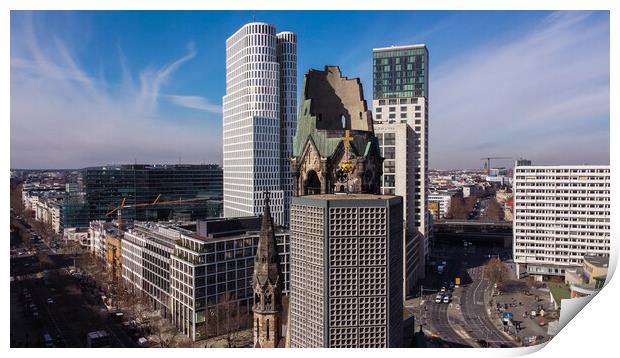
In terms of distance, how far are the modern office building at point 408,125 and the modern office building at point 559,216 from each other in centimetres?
1878

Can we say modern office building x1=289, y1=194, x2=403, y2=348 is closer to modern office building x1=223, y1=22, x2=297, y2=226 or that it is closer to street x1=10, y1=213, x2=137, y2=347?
street x1=10, y1=213, x2=137, y2=347

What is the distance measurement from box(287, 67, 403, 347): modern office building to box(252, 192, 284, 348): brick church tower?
466cm

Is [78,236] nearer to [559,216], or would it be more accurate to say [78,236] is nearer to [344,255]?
[559,216]

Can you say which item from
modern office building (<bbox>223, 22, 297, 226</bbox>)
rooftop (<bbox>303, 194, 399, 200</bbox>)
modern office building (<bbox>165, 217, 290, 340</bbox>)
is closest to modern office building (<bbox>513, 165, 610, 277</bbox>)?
modern office building (<bbox>165, 217, 290, 340</bbox>)

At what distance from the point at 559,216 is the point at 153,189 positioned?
120135 millimetres

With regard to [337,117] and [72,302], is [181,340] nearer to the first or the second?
[72,302]

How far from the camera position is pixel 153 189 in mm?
170375

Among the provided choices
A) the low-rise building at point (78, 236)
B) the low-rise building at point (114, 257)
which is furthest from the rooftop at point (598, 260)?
the low-rise building at point (78, 236)

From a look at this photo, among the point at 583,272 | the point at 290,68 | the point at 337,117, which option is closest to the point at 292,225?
the point at 337,117

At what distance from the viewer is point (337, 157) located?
3344 cm

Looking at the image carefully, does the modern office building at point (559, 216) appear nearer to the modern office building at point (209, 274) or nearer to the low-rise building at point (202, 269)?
the low-rise building at point (202, 269)

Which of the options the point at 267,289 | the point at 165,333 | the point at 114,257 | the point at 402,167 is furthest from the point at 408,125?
the point at 267,289

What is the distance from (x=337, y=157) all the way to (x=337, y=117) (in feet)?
12.3

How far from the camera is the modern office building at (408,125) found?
101000 millimetres
